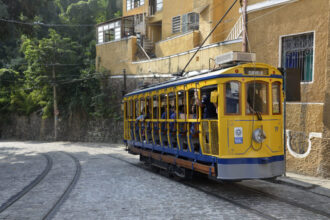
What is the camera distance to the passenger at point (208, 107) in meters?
8.36

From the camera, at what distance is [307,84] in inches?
446

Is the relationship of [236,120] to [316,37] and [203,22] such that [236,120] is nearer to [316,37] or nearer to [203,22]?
[316,37]

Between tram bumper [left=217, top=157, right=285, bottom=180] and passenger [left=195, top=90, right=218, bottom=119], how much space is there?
3.95 feet

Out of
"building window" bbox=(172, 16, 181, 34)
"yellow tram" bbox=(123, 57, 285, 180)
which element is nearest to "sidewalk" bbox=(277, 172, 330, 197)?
"yellow tram" bbox=(123, 57, 285, 180)

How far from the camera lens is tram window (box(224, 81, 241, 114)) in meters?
7.99

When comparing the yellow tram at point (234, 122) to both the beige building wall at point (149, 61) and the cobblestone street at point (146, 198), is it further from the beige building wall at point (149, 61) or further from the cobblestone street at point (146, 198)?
the beige building wall at point (149, 61)

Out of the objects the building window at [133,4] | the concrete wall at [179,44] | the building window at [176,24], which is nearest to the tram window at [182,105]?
the concrete wall at [179,44]

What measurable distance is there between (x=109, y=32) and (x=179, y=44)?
11011 mm

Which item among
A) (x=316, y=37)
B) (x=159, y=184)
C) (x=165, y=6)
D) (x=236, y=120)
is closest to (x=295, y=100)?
(x=316, y=37)

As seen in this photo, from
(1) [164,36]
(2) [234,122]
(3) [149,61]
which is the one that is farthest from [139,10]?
(2) [234,122]

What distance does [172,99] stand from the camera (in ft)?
33.7

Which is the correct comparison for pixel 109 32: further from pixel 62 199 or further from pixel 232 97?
pixel 232 97

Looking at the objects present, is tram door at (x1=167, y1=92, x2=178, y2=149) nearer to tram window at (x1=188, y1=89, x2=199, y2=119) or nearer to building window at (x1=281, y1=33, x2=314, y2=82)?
tram window at (x1=188, y1=89, x2=199, y2=119)

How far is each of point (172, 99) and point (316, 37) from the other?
5.14 m
